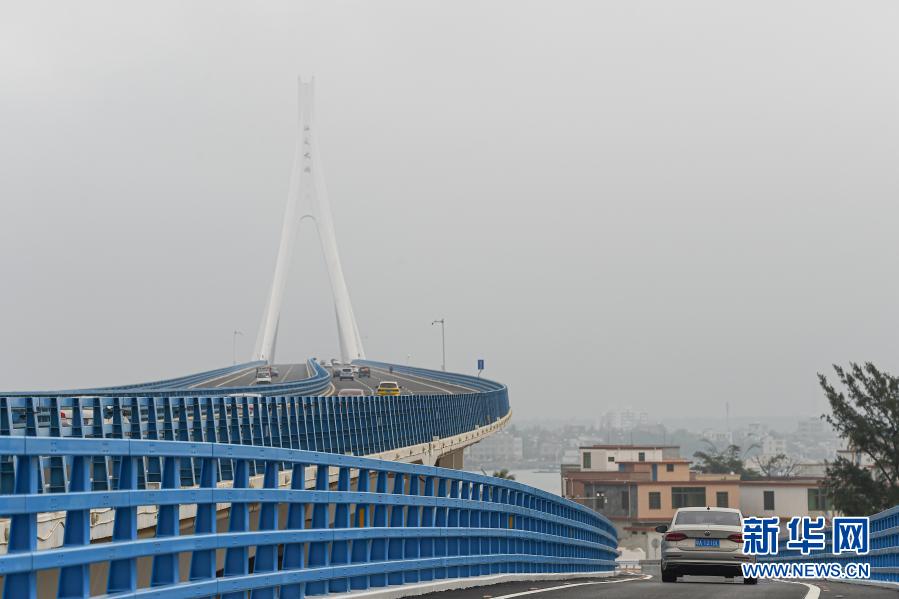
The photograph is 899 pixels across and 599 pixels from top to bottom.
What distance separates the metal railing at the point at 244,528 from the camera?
311 inches

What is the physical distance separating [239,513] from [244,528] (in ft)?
0.41

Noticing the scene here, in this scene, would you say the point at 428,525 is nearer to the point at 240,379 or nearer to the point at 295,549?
the point at 295,549

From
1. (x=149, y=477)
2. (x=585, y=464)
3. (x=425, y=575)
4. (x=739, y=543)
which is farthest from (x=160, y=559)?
(x=585, y=464)

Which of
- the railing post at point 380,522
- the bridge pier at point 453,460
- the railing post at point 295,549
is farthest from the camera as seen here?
the bridge pier at point 453,460

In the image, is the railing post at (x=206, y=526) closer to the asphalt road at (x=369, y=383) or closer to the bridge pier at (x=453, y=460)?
the bridge pier at (x=453, y=460)

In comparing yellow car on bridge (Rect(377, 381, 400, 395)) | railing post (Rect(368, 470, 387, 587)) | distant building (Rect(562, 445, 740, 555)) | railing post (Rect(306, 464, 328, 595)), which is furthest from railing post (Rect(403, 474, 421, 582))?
distant building (Rect(562, 445, 740, 555))

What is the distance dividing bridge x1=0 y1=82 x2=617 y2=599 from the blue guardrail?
0.02 m

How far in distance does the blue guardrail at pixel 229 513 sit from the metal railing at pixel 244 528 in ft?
0.05

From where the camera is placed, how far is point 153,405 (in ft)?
73.7

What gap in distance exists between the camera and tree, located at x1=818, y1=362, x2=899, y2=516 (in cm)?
8500

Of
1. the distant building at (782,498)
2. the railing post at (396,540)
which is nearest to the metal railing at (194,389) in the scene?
the railing post at (396,540)

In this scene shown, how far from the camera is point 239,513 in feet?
36.4

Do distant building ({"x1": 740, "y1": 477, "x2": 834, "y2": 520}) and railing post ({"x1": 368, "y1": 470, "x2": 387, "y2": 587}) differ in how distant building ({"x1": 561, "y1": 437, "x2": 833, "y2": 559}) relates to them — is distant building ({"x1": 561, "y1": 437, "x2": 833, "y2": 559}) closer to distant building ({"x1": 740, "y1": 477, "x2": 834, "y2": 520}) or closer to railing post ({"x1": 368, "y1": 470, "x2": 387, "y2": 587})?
distant building ({"x1": 740, "y1": 477, "x2": 834, "y2": 520})

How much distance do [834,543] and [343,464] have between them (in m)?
19.2
